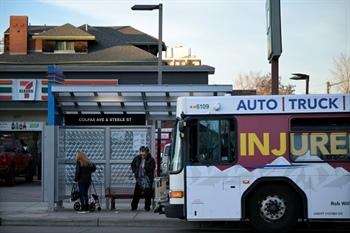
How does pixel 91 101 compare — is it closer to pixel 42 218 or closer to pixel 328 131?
pixel 42 218

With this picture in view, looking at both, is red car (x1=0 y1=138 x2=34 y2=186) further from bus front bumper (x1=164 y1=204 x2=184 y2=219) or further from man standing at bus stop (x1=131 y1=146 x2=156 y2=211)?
bus front bumper (x1=164 y1=204 x2=184 y2=219)

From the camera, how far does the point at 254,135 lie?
12812 millimetres

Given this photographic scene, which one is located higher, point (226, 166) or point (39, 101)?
point (39, 101)

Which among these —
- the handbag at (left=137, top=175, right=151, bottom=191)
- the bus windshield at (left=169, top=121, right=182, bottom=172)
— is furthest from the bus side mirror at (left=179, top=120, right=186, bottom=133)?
the handbag at (left=137, top=175, right=151, bottom=191)

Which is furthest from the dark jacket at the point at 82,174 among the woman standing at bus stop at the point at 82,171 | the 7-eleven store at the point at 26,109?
the 7-eleven store at the point at 26,109

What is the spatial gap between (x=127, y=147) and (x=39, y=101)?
15.0m

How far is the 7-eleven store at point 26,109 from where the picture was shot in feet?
101

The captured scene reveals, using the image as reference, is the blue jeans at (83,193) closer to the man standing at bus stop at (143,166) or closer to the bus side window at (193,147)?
the man standing at bus stop at (143,166)

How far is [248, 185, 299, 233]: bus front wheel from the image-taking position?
41.4 ft

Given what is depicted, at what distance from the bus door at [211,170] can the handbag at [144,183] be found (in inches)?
137

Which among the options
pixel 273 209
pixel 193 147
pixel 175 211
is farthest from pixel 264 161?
pixel 175 211

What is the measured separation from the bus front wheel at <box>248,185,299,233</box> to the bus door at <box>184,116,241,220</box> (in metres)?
0.40

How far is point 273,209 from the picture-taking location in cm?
1269

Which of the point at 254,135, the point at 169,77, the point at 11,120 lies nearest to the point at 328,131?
the point at 254,135
